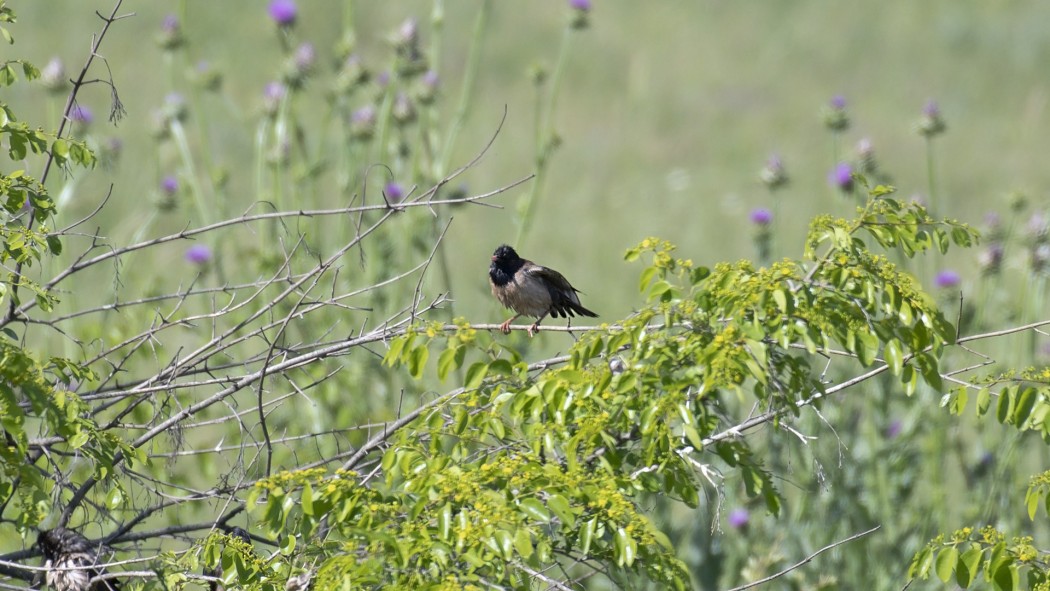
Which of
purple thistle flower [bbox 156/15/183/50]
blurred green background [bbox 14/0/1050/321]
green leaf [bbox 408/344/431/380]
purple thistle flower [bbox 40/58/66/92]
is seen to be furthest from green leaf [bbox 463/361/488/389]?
blurred green background [bbox 14/0/1050/321]

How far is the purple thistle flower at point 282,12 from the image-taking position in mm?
→ 7906

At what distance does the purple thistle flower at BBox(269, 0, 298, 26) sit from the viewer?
791 centimetres

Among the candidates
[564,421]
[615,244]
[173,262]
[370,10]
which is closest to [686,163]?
[615,244]

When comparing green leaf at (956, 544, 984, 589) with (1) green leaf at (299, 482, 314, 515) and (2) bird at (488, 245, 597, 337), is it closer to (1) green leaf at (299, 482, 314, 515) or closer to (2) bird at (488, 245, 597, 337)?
(1) green leaf at (299, 482, 314, 515)

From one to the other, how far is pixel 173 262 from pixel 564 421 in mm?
11139

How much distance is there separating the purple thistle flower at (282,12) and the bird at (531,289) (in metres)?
2.61

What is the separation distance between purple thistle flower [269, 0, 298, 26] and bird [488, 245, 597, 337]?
2.61 metres

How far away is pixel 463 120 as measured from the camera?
762 cm

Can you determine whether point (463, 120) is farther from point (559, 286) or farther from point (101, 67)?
point (101, 67)

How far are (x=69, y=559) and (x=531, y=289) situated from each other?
104 inches

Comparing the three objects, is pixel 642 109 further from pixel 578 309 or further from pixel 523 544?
pixel 523 544

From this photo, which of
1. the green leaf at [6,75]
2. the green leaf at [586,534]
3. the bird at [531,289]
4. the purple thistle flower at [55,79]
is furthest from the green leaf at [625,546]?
the purple thistle flower at [55,79]

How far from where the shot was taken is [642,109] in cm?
1853

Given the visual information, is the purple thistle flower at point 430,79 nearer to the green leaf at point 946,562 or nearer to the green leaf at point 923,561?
the green leaf at point 923,561
